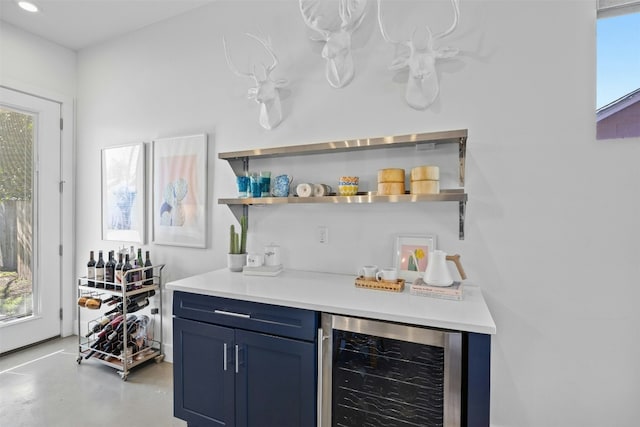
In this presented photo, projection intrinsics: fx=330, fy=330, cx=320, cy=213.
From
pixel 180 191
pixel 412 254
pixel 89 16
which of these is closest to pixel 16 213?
pixel 180 191

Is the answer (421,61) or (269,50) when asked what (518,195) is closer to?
(421,61)

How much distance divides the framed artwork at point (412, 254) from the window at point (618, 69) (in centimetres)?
100

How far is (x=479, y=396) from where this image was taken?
1.29 meters

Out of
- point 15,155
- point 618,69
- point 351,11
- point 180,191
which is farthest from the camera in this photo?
point 15,155

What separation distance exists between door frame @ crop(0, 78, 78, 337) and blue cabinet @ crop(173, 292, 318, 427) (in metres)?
2.25

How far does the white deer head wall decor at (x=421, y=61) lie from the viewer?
6.04 feet

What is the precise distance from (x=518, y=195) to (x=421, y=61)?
911 mm

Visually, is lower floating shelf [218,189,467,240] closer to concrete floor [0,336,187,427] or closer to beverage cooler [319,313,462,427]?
beverage cooler [319,313,462,427]

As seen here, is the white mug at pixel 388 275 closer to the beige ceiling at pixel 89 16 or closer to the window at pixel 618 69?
the window at pixel 618 69

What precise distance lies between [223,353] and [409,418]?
0.99m

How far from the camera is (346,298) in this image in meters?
1.64

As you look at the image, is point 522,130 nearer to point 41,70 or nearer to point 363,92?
point 363,92

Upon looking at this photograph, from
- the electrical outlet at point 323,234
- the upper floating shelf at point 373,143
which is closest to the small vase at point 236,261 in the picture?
the electrical outlet at point 323,234

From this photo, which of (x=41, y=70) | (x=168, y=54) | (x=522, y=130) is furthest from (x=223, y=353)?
(x=41, y=70)
